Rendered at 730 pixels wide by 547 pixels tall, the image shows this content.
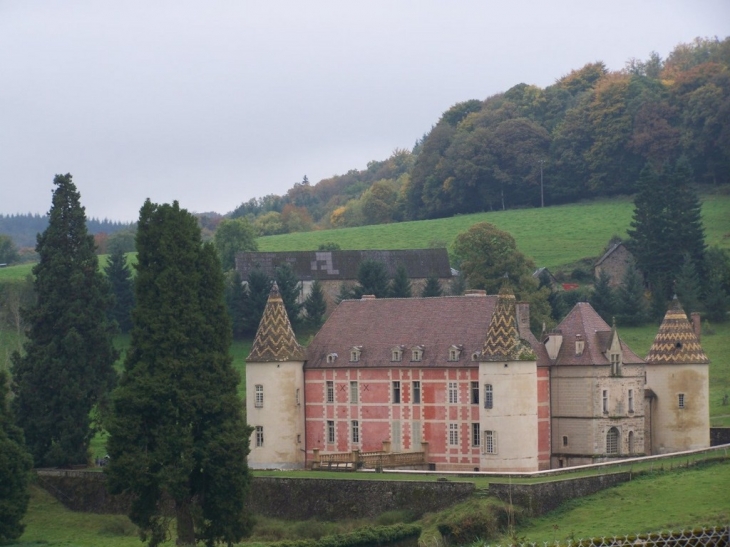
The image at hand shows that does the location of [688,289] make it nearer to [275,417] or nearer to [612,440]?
[612,440]

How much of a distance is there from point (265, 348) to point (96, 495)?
1050 centimetres

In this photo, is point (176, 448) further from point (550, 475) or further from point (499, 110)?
point (499, 110)

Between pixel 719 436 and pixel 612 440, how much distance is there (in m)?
5.61

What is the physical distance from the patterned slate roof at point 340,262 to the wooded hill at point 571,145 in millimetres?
33458

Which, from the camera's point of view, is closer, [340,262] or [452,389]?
[452,389]

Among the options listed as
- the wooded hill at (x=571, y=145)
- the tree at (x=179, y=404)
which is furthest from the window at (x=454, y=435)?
the wooded hill at (x=571, y=145)

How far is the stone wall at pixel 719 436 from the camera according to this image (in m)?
70.3

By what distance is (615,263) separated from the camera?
111 meters

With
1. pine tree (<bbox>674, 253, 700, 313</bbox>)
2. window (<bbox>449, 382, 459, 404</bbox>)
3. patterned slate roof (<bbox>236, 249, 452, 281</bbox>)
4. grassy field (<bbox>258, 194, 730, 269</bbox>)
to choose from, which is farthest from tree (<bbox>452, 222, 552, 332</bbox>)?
window (<bbox>449, 382, 459, 404</bbox>)

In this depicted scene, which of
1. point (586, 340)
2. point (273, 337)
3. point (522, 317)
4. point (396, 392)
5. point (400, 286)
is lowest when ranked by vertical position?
point (396, 392)

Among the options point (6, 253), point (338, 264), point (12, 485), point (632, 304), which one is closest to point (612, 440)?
point (12, 485)

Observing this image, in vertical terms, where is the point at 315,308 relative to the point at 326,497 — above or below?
above

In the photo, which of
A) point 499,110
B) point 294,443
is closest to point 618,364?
point 294,443

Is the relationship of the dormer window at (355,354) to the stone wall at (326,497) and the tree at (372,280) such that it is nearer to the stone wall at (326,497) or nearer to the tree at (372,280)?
the stone wall at (326,497)
